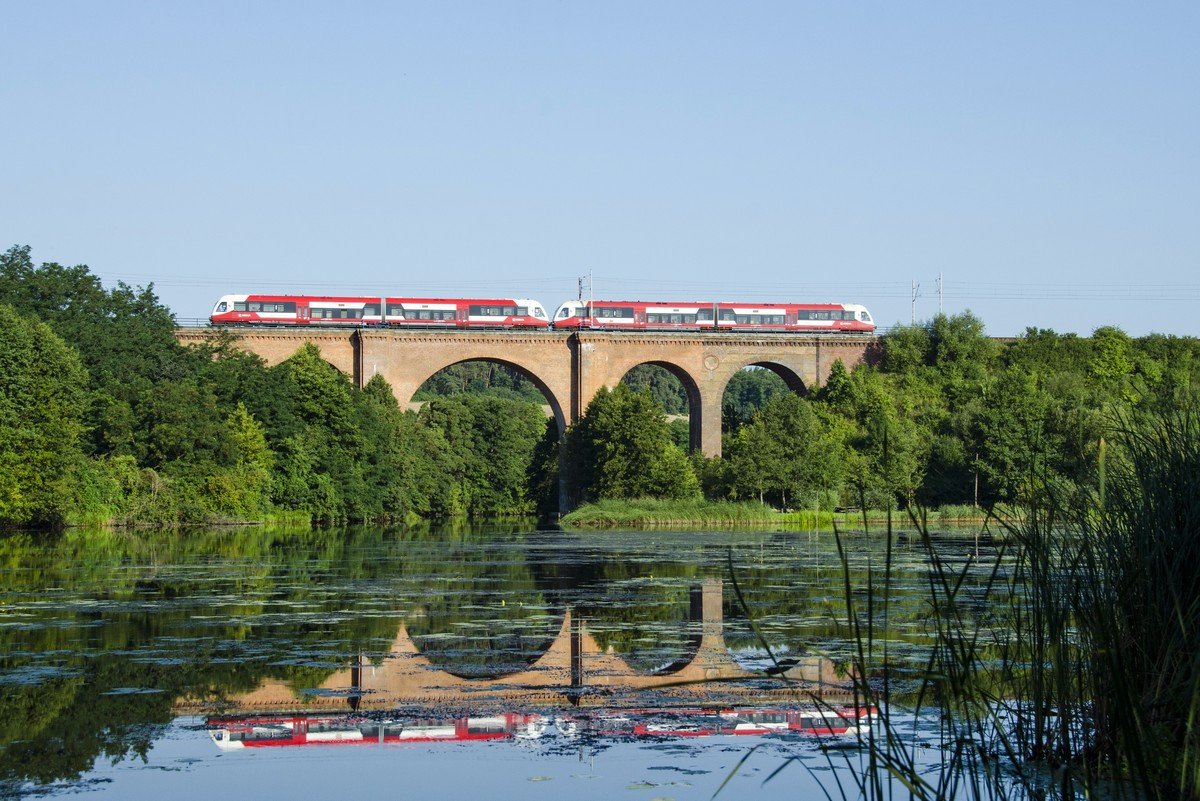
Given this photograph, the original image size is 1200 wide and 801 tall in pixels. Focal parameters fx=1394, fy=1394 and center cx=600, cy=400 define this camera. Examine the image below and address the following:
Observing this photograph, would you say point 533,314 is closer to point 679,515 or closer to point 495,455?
point 495,455

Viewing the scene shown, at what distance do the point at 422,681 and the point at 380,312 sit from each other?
47088mm

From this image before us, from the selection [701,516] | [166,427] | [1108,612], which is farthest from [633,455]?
[1108,612]

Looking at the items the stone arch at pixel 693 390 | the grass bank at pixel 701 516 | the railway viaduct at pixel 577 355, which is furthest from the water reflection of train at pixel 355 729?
the stone arch at pixel 693 390

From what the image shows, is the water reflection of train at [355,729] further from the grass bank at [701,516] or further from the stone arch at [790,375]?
the stone arch at [790,375]

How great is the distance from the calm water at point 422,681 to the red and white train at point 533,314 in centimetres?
3489

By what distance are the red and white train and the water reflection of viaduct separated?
44314mm

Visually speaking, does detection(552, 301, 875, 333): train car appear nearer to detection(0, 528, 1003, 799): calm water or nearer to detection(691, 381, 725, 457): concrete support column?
detection(691, 381, 725, 457): concrete support column

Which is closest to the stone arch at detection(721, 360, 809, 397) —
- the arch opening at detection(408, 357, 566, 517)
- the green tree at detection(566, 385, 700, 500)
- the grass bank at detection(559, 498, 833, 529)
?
the green tree at detection(566, 385, 700, 500)

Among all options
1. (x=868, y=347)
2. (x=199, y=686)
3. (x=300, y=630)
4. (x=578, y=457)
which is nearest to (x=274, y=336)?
(x=578, y=457)

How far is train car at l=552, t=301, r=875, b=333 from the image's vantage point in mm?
57906

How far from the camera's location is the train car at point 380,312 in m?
54.7

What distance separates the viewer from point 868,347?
56469 mm

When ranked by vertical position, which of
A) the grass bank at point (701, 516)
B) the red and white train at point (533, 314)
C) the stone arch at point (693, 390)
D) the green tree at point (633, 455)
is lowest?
the grass bank at point (701, 516)

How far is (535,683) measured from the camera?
10266 mm
